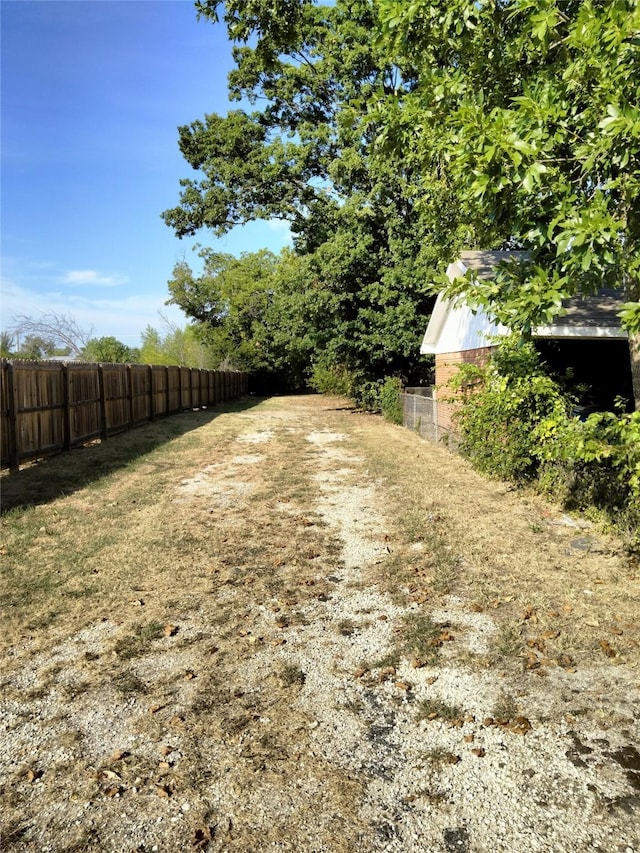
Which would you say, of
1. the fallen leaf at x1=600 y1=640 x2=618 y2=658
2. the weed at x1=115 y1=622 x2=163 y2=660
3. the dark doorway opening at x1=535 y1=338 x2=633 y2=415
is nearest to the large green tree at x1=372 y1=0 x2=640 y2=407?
the fallen leaf at x1=600 y1=640 x2=618 y2=658

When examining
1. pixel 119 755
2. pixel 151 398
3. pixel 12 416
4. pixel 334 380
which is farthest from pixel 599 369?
pixel 334 380

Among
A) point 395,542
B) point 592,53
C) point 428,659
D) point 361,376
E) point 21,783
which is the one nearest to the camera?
point 21,783

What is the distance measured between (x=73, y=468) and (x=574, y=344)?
30.6 ft

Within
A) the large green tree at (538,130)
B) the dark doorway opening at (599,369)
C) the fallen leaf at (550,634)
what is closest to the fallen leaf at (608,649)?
the fallen leaf at (550,634)

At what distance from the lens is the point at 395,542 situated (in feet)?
19.2

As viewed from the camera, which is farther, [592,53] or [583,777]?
[592,53]

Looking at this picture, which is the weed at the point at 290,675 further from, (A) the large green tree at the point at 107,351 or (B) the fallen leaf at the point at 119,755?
(A) the large green tree at the point at 107,351

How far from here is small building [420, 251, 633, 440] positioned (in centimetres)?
905

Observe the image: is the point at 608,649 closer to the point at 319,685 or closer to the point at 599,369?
the point at 319,685

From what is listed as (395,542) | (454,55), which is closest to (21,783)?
(395,542)

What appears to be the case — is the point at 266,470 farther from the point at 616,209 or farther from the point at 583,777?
the point at 583,777

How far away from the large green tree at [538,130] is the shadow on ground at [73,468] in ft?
Result: 20.3

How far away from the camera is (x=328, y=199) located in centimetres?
2128

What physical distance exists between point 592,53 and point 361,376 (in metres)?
17.5
